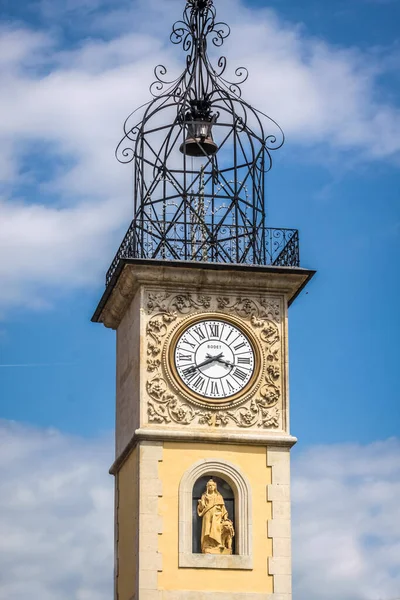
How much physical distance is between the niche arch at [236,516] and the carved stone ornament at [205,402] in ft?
2.57

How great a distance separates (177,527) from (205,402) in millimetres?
2316

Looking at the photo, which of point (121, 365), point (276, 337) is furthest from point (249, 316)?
point (121, 365)

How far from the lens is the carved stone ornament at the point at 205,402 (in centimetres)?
3522

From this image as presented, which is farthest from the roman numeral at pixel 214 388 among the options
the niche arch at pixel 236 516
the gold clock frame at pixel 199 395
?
the niche arch at pixel 236 516

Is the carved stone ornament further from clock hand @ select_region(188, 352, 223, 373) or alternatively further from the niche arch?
the niche arch

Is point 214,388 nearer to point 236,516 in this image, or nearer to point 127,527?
point 236,516

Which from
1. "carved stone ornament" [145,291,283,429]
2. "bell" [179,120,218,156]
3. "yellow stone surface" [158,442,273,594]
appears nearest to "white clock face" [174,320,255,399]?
"carved stone ornament" [145,291,283,429]

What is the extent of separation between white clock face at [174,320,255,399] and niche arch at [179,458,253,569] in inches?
51.6

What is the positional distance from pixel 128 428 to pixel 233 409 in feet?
6.78

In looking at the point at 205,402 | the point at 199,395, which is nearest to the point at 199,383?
the point at 199,395

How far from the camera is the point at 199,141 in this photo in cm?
3712

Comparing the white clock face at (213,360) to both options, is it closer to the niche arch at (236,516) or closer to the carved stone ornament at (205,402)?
the carved stone ornament at (205,402)

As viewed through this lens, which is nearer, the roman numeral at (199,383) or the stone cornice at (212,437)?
the stone cornice at (212,437)

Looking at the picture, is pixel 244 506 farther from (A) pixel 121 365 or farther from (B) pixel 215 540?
(A) pixel 121 365
